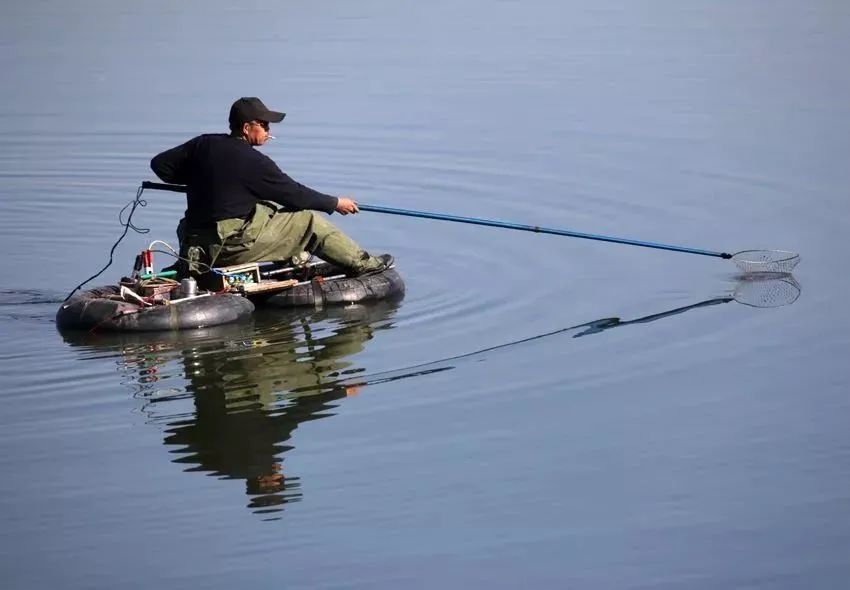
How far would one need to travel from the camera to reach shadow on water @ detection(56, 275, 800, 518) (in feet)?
32.9

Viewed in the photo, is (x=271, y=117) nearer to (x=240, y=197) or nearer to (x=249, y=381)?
(x=240, y=197)

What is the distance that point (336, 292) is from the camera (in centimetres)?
1320

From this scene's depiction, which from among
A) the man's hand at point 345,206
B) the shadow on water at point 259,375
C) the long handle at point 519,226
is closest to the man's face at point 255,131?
the long handle at point 519,226

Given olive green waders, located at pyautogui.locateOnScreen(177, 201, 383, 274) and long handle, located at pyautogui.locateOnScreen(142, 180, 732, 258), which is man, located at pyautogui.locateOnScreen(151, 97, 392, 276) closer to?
olive green waders, located at pyautogui.locateOnScreen(177, 201, 383, 274)

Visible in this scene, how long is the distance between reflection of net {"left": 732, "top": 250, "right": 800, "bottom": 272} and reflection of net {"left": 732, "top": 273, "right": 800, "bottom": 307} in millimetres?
57

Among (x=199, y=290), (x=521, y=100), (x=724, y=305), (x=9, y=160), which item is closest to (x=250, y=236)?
(x=199, y=290)

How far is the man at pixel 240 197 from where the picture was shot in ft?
41.2

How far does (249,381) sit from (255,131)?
2.18 meters

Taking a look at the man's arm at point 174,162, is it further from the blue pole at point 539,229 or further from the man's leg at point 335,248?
the blue pole at point 539,229

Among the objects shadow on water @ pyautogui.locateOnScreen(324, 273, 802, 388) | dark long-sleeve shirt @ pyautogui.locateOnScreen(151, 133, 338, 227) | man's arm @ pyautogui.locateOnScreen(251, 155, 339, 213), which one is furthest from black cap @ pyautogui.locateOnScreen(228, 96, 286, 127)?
shadow on water @ pyautogui.locateOnScreen(324, 273, 802, 388)

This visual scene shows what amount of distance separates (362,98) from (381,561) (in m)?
14.0

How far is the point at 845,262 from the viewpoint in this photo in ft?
47.2

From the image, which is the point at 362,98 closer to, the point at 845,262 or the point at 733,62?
the point at 733,62

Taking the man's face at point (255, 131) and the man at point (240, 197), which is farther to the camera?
the man's face at point (255, 131)
